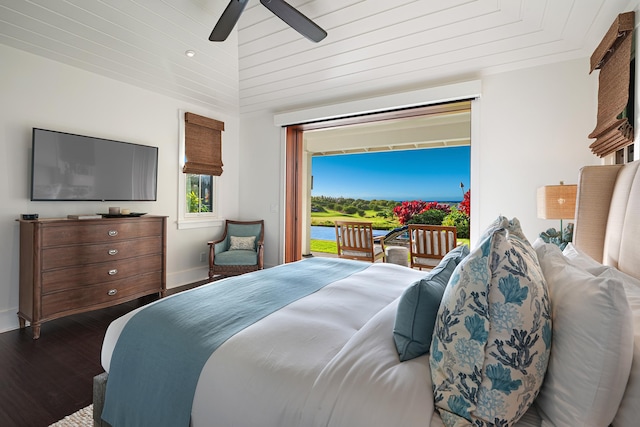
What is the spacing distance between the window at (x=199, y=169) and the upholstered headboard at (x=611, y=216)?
166 inches

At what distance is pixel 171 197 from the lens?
4238 mm

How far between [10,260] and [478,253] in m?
3.89

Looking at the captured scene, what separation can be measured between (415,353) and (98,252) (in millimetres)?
3226

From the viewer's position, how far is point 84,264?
3.00 m

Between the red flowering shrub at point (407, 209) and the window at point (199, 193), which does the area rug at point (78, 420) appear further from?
the red flowering shrub at point (407, 209)

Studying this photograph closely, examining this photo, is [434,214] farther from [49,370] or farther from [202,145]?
[49,370]

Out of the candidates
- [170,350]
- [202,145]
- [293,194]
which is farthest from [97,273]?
[293,194]

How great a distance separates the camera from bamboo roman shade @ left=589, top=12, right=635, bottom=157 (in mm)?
1892

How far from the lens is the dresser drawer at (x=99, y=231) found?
280 cm

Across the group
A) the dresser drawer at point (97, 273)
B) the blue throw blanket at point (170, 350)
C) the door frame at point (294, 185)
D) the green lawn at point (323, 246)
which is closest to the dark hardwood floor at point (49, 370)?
the dresser drawer at point (97, 273)

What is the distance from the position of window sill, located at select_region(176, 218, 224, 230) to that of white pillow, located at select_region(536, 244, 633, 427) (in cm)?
432

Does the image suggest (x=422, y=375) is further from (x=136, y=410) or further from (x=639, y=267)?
(x=136, y=410)

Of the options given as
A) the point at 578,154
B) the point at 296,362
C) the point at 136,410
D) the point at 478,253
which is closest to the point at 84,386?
the point at 136,410

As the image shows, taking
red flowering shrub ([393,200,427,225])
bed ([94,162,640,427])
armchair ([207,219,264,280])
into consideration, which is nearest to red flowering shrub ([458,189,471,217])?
red flowering shrub ([393,200,427,225])
